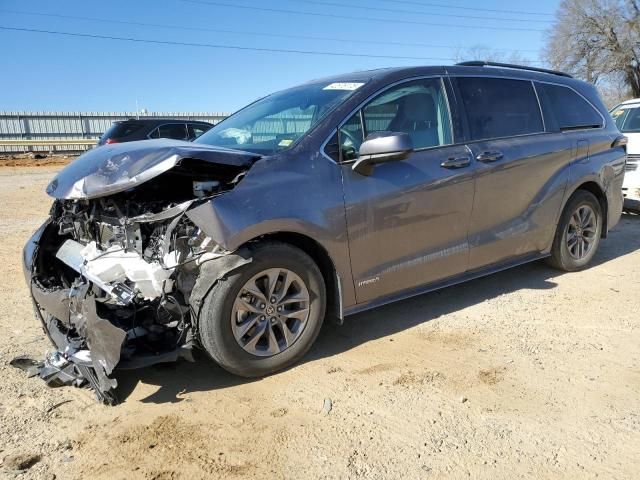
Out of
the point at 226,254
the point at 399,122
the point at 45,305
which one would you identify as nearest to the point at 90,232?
the point at 45,305

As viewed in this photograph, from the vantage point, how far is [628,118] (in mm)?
9375

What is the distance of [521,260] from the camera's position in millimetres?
4934

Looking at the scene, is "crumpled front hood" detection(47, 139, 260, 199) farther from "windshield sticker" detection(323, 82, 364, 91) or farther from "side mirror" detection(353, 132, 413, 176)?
"windshield sticker" detection(323, 82, 364, 91)

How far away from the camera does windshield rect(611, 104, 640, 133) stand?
9117 mm

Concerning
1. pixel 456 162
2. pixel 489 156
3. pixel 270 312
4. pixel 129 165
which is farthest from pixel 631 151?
pixel 129 165

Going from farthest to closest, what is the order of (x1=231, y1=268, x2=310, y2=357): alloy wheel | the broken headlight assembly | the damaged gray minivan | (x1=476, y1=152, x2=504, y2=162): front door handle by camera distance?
1. (x1=476, y1=152, x2=504, y2=162): front door handle
2. (x1=231, y1=268, x2=310, y2=357): alloy wheel
3. the damaged gray minivan
4. the broken headlight assembly

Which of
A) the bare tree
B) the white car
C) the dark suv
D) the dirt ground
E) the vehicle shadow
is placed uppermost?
the bare tree

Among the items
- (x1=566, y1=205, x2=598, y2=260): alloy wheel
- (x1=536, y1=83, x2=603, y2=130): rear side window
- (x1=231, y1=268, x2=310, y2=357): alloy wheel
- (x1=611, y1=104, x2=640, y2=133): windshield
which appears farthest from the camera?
(x1=611, y1=104, x2=640, y2=133): windshield

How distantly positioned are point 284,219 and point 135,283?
98 cm

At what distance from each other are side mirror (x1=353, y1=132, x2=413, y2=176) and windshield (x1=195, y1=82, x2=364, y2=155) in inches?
16.3

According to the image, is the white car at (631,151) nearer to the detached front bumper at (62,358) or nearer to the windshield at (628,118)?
the windshield at (628,118)

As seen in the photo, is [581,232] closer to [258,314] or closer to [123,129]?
[258,314]

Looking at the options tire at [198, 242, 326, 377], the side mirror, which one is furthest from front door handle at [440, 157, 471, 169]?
tire at [198, 242, 326, 377]

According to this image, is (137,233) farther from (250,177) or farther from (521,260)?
(521,260)
